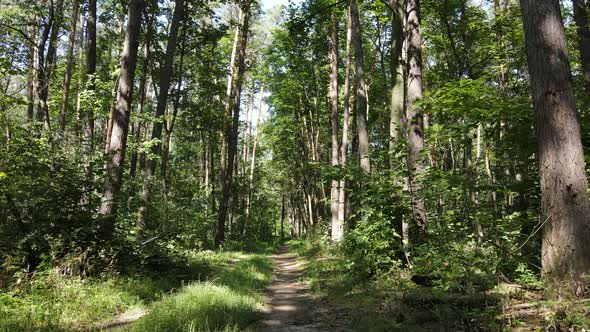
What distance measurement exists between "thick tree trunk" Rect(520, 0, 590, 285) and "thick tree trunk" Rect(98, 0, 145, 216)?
834 centimetres

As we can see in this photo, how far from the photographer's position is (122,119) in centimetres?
928

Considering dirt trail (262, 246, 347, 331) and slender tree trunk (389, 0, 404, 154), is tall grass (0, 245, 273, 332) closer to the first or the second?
dirt trail (262, 246, 347, 331)

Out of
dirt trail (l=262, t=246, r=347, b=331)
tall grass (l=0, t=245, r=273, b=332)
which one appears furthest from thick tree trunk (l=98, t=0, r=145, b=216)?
dirt trail (l=262, t=246, r=347, b=331)

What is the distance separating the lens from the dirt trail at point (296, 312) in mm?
6012

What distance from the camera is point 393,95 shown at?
9.34 m

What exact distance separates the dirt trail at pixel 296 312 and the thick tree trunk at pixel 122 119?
175 inches

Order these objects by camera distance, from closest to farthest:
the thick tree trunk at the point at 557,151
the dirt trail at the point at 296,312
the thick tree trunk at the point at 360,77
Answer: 1. the thick tree trunk at the point at 557,151
2. the dirt trail at the point at 296,312
3. the thick tree trunk at the point at 360,77

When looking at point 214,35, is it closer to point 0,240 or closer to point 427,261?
point 0,240

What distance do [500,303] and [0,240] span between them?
790cm

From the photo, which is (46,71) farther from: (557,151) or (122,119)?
(557,151)

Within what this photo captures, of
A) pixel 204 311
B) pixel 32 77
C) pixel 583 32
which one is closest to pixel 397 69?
pixel 583 32

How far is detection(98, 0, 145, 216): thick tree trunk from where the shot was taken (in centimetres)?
887

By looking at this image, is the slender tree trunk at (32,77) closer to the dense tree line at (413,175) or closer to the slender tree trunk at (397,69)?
the dense tree line at (413,175)

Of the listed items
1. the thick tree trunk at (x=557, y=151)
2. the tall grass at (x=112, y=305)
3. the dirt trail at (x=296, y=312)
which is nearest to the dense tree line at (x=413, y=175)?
the thick tree trunk at (x=557, y=151)
